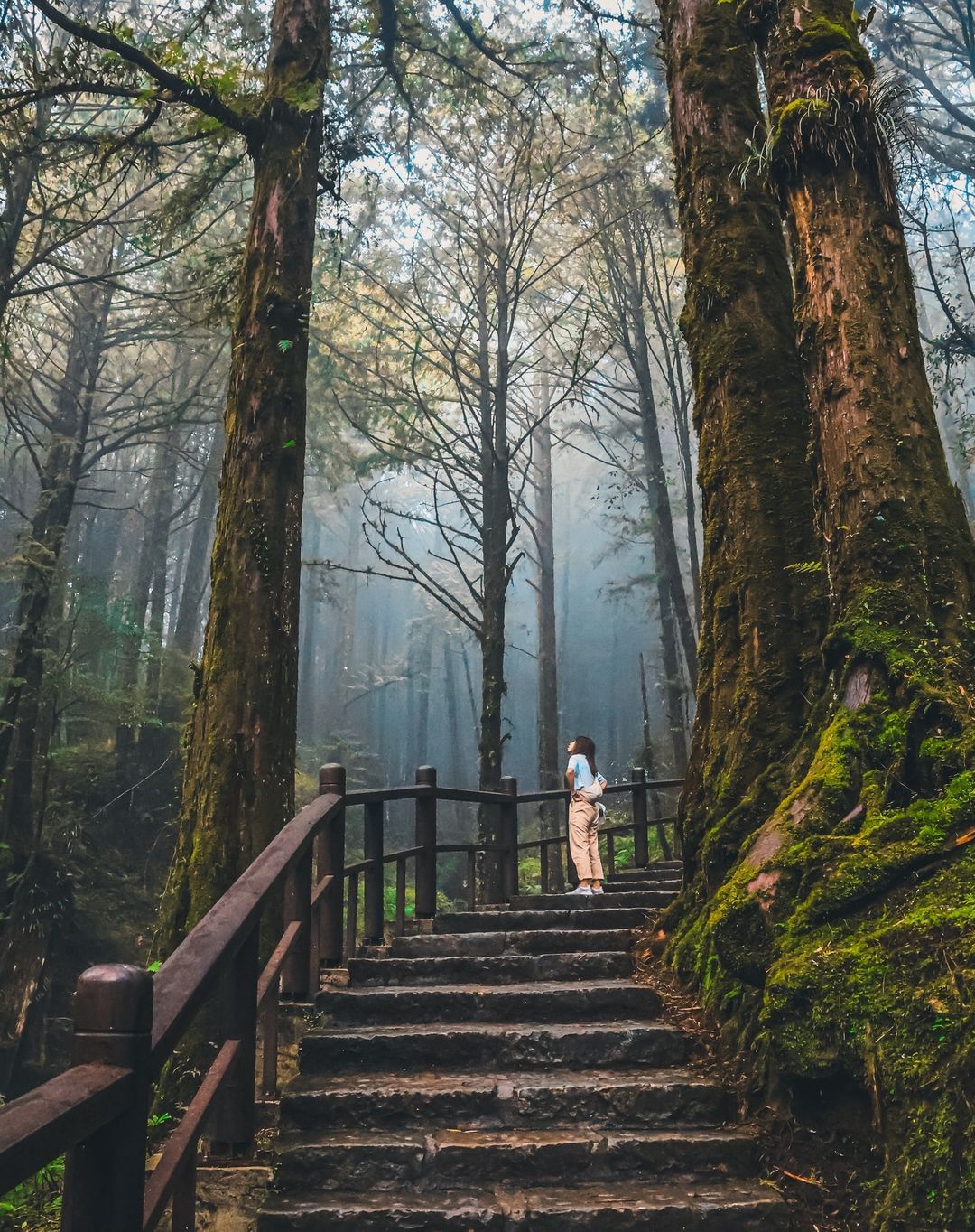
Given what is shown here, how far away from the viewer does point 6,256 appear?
9992mm

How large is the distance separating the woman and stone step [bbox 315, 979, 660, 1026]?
3854mm

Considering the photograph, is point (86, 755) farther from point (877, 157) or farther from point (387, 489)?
point (387, 489)

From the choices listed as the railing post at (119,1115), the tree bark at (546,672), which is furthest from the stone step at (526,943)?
the tree bark at (546,672)

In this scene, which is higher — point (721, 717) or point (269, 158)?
point (269, 158)

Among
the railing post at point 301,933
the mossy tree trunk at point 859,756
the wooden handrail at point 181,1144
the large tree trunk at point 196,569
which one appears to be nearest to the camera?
the wooden handrail at point 181,1144

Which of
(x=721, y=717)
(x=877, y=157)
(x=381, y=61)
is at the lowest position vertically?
(x=721, y=717)

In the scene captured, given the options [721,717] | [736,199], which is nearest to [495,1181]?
[721,717]

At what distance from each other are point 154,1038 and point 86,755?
49.2ft

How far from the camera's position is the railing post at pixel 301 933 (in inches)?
171

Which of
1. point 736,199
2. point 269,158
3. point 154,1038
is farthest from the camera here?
point 269,158

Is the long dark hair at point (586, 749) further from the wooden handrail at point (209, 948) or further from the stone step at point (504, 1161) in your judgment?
the stone step at point (504, 1161)

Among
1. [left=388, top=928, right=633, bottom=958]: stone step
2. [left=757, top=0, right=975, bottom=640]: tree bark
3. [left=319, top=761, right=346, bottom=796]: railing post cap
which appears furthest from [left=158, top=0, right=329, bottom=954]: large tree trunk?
[left=757, top=0, right=975, bottom=640]: tree bark

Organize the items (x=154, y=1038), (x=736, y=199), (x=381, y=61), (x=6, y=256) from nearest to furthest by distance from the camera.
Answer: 1. (x=154, y=1038)
2. (x=736, y=199)
3. (x=381, y=61)
4. (x=6, y=256)

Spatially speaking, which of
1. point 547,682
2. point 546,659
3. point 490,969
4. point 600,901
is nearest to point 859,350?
point 490,969
